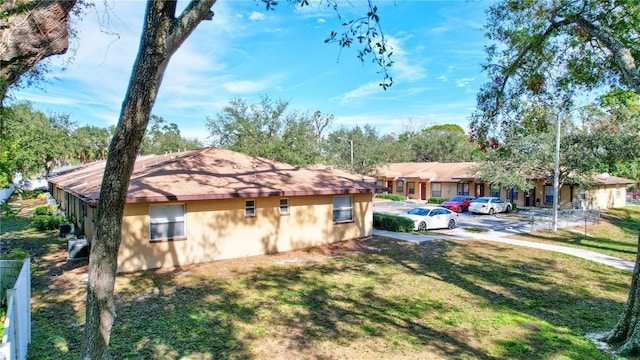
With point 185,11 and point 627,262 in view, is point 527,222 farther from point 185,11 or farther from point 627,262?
point 185,11

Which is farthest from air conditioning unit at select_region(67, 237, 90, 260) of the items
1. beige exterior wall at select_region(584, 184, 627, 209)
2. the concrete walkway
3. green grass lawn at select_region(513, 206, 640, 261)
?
beige exterior wall at select_region(584, 184, 627, 209)

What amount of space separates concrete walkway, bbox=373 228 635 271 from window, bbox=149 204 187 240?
33.2 feet

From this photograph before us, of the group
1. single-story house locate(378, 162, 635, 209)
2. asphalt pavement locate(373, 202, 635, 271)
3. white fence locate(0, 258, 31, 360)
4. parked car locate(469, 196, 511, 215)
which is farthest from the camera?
single-story house locate(378, 162, 635, 209)

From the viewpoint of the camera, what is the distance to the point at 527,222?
25188 mm

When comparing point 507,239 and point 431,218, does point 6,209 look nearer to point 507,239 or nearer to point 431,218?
point 431,218

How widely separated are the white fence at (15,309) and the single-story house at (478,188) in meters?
32.3

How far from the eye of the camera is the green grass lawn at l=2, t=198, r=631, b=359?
6.82m

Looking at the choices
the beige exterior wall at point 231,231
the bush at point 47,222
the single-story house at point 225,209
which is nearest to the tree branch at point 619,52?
the single-story house at point 225,209

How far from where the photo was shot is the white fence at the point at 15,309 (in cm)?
431

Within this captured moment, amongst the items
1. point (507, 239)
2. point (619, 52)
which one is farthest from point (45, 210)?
point (619, 52)

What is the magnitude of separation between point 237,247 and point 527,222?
20.5 m

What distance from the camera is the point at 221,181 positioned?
1438 centimetres

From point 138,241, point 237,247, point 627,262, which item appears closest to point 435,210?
point 627,262

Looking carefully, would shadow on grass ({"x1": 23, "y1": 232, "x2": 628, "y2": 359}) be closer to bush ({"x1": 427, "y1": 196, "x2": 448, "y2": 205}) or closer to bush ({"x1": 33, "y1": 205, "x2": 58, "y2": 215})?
bush ({"x1": 33, "y1": 205, "x2": 58, "y2": 215})
